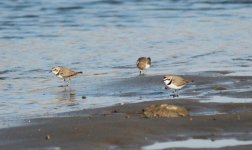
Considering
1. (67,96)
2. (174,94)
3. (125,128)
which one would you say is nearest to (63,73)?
(67,96)

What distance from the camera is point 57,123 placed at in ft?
44.6

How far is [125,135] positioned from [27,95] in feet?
19.2

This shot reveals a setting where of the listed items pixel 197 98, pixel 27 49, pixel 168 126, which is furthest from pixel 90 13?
pixel 168 126

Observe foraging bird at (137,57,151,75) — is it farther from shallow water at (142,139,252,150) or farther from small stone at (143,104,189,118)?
shallow water at (142,139,252,150)

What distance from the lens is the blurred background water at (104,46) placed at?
17.7 metres

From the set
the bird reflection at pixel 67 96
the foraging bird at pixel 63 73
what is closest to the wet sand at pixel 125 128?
the bird reflection at pixel 67 96

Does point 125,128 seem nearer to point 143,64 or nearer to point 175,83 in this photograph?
point 175,83

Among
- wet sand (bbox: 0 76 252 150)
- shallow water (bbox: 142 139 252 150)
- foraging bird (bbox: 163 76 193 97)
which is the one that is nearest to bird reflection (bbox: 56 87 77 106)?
wet sand (bbox: 0 76 252 150)

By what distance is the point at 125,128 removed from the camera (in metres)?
12.9

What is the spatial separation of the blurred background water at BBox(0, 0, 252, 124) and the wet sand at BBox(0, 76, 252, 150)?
131 centimetres

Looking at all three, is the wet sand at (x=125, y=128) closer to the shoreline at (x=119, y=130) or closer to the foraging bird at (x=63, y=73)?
the shoreline at (x=119, y=130)

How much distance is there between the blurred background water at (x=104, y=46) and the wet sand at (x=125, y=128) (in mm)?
1312

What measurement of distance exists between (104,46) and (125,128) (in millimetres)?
13983

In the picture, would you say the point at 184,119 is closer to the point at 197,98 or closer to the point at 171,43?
the point at 197,98
